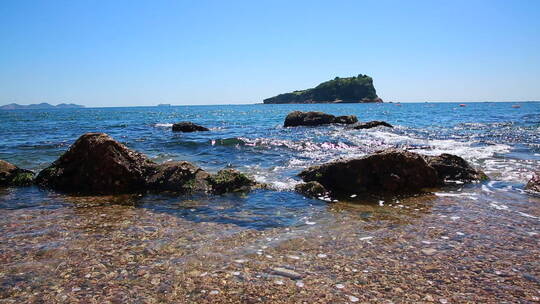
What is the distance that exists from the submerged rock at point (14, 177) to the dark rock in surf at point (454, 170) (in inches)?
493

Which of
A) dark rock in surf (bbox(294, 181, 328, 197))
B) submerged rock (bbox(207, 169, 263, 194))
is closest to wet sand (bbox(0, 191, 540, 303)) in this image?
dark rock in surf (bbox(294, 181, 328, 197))

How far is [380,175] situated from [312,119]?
26676 millimetres

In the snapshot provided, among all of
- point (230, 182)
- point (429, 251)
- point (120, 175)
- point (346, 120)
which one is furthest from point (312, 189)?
point (346, 120)

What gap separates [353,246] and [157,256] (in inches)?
122

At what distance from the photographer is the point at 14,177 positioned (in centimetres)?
1119

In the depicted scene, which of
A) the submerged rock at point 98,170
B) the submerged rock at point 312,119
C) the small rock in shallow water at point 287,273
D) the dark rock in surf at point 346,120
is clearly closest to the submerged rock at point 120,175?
the submerged rock at point 98,170

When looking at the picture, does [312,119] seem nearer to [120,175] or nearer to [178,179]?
[178,179]

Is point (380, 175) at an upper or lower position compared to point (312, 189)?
upper

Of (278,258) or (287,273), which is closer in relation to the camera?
(287,273)

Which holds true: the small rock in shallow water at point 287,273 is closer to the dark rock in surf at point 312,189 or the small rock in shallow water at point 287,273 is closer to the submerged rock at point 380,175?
the dark rock in surf at point 312,189

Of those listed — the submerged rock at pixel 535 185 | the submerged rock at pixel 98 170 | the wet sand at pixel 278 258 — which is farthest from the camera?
the submerged rock at pixel 98 170

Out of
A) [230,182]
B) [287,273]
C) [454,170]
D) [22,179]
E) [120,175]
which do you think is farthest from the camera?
[454,170]

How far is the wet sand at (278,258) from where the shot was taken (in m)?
4.37

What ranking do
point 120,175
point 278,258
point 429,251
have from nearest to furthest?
point 278,258 → point 429,251 → point 120,175
